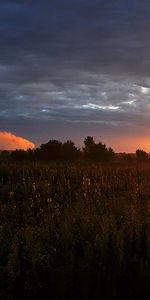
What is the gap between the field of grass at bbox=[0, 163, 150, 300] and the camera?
884 cm

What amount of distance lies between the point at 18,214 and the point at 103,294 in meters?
5.02

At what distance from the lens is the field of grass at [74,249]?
884 centimetres

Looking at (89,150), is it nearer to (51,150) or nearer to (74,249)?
(51,150)

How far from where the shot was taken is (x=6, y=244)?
34.0 ft

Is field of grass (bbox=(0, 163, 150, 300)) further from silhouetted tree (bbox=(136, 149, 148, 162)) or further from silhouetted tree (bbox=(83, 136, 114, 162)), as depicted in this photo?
silhouetted tree (bbox=(136, 149, 148, 162))

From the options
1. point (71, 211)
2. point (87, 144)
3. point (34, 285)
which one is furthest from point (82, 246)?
point (87, 144)

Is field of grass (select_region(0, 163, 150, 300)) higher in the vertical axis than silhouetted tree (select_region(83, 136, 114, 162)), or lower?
lower

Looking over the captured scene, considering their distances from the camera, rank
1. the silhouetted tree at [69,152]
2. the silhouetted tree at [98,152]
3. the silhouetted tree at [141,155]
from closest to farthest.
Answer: the silhouetted tree at [69,152], the silhouetted tree at [98,152], the silhouetted tree at [141,155]

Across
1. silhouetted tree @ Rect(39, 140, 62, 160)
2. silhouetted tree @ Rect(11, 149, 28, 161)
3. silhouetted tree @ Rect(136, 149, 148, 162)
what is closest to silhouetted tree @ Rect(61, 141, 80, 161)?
silhouetted tree @ Rect(39, 140, 62, 160)

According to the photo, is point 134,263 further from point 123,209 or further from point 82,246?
point 123,209

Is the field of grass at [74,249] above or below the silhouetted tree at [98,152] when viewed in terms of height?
below

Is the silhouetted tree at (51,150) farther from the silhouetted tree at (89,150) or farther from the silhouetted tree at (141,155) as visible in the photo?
the silhouetted tree at (141,155)

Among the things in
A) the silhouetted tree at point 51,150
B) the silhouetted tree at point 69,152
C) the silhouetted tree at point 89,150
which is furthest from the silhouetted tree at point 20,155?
the silhouetted tree at point 89,150

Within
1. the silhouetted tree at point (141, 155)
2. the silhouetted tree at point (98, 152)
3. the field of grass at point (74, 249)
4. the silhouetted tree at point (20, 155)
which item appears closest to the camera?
the field of grass at point (74, 249)
